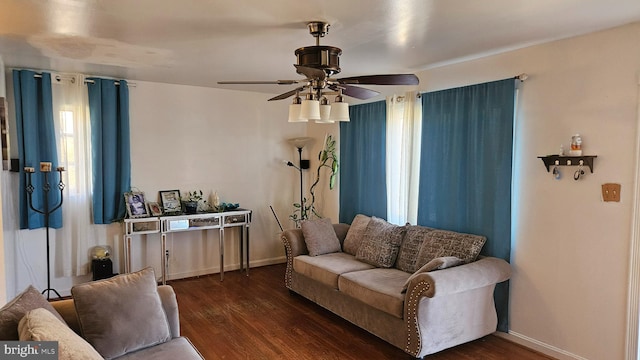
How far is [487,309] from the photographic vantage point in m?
3.43

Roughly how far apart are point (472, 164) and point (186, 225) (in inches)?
126

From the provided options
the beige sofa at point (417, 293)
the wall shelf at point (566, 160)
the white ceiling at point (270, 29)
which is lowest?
the beige sofa at point (417, 293)

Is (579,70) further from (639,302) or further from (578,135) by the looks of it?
(639,302)

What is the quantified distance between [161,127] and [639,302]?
487 centimetres

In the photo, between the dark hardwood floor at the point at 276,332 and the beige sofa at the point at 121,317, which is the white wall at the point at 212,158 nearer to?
the dark hardwood floor at the point at 276,332

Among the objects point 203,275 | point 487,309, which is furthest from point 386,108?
point 203,275

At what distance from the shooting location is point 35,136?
425 cm

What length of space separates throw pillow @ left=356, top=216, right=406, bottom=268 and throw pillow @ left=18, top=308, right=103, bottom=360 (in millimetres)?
2822

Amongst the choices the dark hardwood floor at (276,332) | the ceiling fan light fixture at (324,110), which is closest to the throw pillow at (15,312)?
the dark hardwood floor at (276,332)

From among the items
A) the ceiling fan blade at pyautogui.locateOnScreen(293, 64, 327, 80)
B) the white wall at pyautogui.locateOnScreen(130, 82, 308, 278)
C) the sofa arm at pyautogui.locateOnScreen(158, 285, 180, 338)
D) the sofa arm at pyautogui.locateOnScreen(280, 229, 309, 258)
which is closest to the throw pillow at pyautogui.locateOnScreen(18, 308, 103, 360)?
the sofa arm at pyautogui.locateOnScreen(158, 285, 180, 338)

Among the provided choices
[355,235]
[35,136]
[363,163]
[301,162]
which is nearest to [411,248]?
[355,235]

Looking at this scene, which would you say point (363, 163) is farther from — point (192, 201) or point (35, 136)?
point (35, 136)

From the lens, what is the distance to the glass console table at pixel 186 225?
4633 mm

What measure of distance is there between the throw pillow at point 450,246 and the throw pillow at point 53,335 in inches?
109
